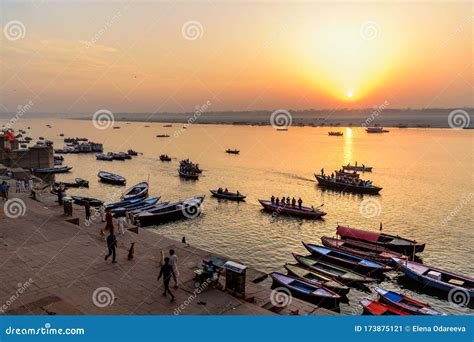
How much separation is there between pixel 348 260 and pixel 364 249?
289cm

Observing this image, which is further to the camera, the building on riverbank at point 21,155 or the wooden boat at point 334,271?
the building on riverbank at point 21,155

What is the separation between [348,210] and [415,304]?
2238 centimetres

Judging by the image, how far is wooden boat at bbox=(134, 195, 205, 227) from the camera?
29.7m

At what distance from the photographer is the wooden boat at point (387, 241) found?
974 inches

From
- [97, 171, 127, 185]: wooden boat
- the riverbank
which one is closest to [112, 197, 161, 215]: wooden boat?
the riverbank

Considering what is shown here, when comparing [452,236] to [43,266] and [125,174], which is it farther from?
[125,174]

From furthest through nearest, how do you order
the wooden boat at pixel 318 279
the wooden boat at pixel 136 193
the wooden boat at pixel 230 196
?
the wooden boat at pixel 230 196 → the wooden boat at pixel 136 193 → the wooden boat at pixel 318 279

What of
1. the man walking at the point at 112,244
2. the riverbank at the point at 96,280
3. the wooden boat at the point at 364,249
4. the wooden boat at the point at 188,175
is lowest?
the wooden boat at the point at 364,249

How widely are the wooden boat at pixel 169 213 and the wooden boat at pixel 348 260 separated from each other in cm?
1266

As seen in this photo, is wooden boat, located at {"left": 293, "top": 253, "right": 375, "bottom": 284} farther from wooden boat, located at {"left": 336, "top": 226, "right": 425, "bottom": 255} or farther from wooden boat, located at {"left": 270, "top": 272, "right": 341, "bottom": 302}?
wooden boat, located at {"left": 336, "top": 226, "right": 425, "bottom": 255}

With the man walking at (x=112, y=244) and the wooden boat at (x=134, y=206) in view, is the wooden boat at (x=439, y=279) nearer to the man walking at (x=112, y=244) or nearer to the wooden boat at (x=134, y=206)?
the man walking at (x=112, y=244)

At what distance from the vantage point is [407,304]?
16.1m

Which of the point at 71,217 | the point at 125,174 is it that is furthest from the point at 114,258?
the point at 125,174

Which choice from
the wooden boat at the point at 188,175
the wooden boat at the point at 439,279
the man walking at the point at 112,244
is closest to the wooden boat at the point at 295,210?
the wooden boat at the point at 439,279
